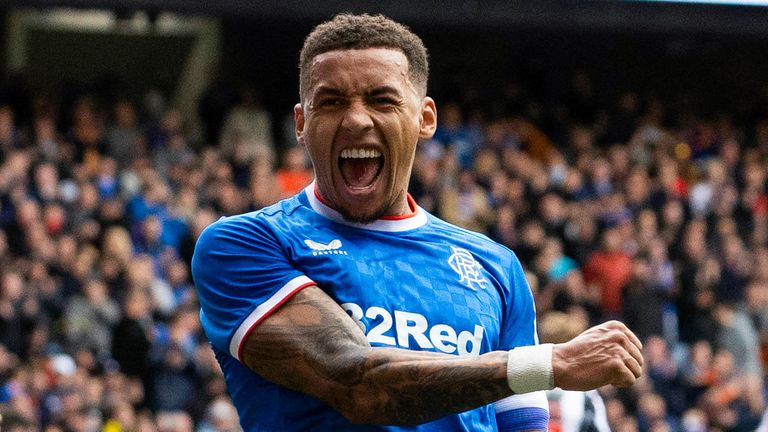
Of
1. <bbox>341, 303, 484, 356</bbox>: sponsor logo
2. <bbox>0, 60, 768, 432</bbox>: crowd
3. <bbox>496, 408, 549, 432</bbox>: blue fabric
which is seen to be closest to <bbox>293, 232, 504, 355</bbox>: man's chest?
<bbox>341, 303, 484, 356</bbox>: sponsor logo

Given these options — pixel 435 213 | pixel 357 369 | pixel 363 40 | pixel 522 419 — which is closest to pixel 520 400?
pixel 522 419

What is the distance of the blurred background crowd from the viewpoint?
12234mm

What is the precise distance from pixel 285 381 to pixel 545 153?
596 inches

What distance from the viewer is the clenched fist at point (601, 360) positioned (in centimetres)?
320

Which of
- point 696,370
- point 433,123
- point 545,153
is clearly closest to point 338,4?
point 545,153

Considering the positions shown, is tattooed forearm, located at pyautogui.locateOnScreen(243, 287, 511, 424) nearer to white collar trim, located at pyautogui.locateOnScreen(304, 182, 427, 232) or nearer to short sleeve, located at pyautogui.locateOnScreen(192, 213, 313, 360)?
short sleeve, located at pyautogui.locateOnScreen(192, 213, 313, 360)

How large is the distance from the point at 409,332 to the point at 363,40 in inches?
30.5

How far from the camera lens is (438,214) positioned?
15.5 metres

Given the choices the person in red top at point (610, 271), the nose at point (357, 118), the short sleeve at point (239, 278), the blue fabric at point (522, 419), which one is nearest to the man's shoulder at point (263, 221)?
the short sleeve at point (239, 278)

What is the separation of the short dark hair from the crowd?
21.4 ft

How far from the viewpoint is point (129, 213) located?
45.3ft

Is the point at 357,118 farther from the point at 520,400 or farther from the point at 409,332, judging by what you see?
the point at 520,400

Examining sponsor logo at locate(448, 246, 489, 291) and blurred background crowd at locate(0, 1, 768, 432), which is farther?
blurred background crowd at locate(0, 1, 768, 432)

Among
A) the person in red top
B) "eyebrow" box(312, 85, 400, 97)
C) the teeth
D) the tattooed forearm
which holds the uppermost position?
"eyebrow" box(312, 85, 400, 97)
